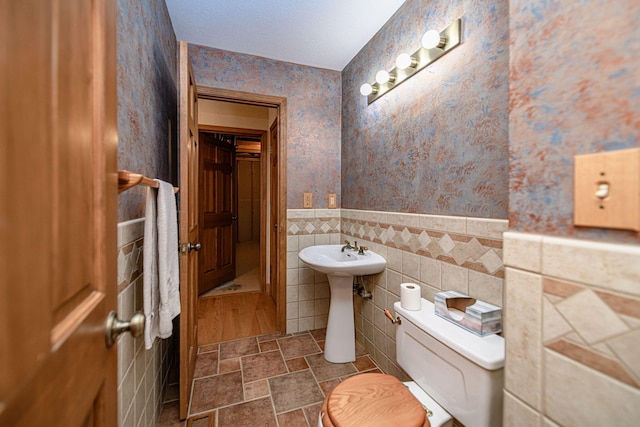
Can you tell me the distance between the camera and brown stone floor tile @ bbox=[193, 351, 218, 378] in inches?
68.4

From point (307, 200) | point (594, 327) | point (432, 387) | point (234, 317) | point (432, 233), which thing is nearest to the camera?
point (594, 327)

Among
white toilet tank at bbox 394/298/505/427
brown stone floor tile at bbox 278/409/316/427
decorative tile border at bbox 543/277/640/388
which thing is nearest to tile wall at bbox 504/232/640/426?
decorative tile border at bbox 543/277/640/388

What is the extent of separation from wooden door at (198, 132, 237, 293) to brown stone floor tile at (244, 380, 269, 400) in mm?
1727

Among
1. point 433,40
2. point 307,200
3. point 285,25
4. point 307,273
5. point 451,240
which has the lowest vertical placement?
point 307,273

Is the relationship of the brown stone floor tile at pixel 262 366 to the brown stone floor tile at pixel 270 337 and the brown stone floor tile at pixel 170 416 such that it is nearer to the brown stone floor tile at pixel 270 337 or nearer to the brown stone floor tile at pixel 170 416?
the brown stone floor tile at pixel 270 337

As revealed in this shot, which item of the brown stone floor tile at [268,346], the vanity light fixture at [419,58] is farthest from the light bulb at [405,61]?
the brown stone floor tile at [268,346]

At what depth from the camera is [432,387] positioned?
971mm

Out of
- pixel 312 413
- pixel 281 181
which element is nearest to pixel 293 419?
pixel 312 413

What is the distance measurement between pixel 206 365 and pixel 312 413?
34.6 inches

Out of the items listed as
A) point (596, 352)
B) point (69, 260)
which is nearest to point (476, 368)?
point (596, 352)

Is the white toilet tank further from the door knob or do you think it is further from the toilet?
the door knob

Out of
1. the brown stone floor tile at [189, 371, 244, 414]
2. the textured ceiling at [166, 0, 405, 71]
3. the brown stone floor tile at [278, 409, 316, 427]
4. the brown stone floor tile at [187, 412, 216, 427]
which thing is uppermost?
the textured ceiling at [166, 0, 405, 71]

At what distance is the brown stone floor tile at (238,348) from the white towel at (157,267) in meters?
1.02

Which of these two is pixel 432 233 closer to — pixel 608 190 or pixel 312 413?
pixel 608 190
